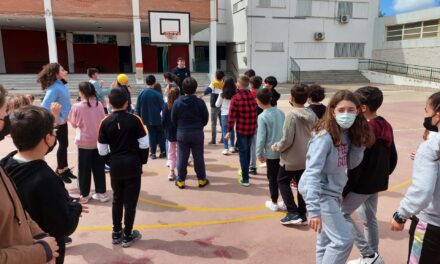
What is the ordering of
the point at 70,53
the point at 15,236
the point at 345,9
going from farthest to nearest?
1. the point at 345,9
2. the point at 70,53
3. the point at 15,236

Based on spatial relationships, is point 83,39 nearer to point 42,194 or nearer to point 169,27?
point 169,27

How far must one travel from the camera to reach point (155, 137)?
699 cm

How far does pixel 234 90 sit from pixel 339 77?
83.9 feet

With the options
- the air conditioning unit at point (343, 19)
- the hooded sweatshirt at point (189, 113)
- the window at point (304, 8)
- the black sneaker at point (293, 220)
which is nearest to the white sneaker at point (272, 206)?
the black sneaker at point (293, 220)

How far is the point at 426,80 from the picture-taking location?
24734 mm

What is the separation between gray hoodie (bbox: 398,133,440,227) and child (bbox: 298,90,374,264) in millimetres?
486

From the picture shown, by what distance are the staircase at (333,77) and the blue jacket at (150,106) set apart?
23.9m

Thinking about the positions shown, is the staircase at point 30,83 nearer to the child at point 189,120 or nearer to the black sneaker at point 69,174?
the black sneaker at point 69,174

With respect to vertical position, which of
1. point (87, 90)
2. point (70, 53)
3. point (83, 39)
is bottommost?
point (87, 90)

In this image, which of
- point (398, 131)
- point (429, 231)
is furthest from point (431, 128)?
point (398, 131)

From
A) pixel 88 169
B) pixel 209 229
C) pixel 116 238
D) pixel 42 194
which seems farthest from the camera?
pixel 88 169

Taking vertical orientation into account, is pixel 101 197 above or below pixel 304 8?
below

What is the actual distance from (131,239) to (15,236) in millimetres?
2270

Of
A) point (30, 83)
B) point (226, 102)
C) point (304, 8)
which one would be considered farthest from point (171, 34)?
point (226, 102)
